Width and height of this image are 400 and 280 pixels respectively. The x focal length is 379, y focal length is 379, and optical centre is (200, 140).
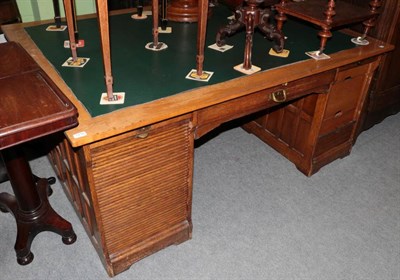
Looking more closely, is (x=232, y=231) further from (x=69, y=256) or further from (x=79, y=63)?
(x=79, y=63)

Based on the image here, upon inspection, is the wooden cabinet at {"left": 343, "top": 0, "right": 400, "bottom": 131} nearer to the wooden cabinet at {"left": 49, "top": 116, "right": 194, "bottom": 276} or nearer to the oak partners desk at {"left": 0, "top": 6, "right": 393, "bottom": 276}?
the oak partners desk at {"left": 0, "top": 6, "right": 393, "bottom": 276}

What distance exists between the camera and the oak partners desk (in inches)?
61.8

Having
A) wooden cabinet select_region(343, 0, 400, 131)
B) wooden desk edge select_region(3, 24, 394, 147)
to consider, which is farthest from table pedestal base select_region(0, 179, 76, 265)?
wooden cabinet select_region(343, 0, 400, 131)

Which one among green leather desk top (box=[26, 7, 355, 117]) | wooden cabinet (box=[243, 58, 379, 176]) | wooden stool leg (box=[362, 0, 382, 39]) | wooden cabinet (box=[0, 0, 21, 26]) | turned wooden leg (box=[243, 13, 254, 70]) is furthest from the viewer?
wooden cabinet (box=[0, 0, 21, 26])

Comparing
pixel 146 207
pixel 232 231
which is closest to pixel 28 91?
pixel 146 207

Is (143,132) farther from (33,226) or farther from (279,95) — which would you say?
(33,226)

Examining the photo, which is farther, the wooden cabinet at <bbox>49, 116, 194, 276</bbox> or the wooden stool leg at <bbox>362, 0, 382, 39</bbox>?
the wooden stool leg at <bbox>362, 0, 382, 39</bbox>

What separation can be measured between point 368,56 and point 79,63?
163cm

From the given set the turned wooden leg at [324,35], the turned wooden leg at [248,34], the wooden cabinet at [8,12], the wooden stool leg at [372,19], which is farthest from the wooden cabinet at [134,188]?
the wooden stool leg at [372,19]

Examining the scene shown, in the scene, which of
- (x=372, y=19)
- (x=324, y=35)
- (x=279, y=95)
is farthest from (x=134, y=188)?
(x=372, y=19)

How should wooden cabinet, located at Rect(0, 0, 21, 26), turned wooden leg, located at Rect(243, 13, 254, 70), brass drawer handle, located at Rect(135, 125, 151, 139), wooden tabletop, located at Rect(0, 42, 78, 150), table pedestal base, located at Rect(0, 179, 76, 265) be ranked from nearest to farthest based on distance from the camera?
1. wooden tabletop, located at Rect(0, 42, 78, 150)
2. brass drawer handle, located at Rect(135, 125, 151, 139)
3. turned wooden leg, located at Rect(243, 13, 254, 70)
4. table pedestal base, located at Rect(0, 179, 76, 265)
5. wooden cabinet, located at Rect(0, 0, 21, 26)

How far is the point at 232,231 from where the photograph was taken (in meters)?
2.23

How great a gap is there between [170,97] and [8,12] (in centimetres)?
176

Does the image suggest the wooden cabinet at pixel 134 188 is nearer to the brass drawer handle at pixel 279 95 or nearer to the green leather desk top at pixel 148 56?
the green leather desk top at pixel 148 56
